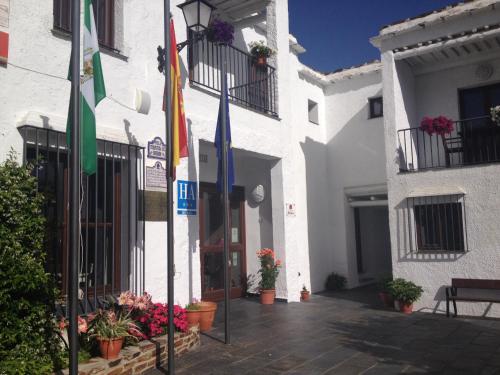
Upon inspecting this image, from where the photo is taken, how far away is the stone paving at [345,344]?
16.5 feet

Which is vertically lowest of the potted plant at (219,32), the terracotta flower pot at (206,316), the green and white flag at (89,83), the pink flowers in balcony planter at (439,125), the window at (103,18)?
the terracotta flower pot at (206,316)

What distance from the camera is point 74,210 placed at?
3.45 meters

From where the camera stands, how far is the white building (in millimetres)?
5516

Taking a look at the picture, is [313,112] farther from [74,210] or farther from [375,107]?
[74,210]

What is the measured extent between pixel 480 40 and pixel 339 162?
4.44m

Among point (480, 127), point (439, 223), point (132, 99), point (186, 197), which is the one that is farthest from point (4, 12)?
point (480, 127)

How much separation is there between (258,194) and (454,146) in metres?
4.46

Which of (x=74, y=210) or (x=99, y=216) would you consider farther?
(x=99, y=216)

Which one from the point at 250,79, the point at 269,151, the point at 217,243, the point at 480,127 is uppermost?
the point at 250,79

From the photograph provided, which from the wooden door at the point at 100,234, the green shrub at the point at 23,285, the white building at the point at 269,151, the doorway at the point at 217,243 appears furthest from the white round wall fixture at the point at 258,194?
the green shrub at the point at 23,285

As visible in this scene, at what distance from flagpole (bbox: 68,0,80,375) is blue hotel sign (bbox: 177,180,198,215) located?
356cm

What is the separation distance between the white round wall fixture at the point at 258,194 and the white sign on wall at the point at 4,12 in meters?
6.31

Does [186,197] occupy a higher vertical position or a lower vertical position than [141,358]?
higher

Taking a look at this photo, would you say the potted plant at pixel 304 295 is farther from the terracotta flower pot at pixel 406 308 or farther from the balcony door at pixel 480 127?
the balcony door at pixel 480 127
